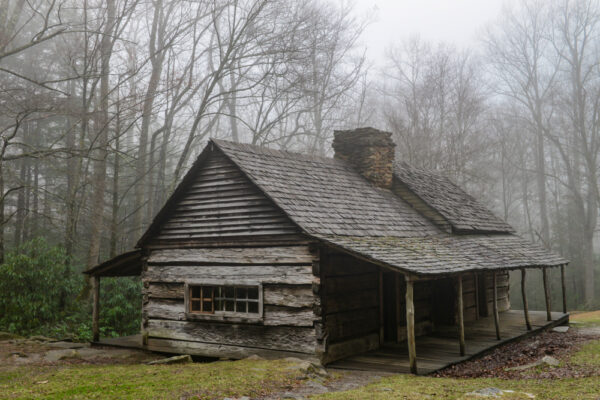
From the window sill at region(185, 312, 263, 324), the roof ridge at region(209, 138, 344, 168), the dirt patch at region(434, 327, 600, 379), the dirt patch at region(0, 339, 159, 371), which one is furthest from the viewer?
the roof ridge at region(209, 138, 344, 168)

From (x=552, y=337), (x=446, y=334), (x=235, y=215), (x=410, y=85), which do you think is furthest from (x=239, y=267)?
(x=410, y=85)

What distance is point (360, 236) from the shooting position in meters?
12.1

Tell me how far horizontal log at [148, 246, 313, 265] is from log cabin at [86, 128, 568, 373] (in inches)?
0.9

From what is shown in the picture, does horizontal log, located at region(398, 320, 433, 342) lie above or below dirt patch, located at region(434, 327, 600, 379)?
above

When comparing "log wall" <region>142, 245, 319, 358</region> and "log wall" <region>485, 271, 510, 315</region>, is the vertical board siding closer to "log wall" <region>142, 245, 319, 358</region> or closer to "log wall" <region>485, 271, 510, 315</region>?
"log wall" <region>142, 245, 319, 358</region>

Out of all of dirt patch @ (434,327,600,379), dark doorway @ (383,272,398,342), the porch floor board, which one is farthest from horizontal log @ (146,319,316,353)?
dark doorway @ (383,272,398,342)

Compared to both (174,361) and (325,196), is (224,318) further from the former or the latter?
(325,196)

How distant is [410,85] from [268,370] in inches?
1079

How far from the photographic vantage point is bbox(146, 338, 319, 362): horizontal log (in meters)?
11.2

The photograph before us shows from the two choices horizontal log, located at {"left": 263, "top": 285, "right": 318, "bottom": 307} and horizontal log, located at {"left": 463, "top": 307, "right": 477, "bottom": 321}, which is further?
horizontal log, located at {"left": 463, "top": 307, "right": 477, "bottom": 321}

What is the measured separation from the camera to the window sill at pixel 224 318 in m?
11.6

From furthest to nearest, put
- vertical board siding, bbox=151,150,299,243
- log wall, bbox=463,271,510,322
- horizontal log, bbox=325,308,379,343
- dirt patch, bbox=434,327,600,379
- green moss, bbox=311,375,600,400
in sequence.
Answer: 1. log wall, bbox=463,271,510,322
2. vertical board siding, bbox=151,150,299,243
3. horizontal log, bbox=325,308,379,343
4. dirt patch, bbox=434,327,600,379
5. green moss, bbox=311,375,600,400

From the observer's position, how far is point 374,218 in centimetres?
1372

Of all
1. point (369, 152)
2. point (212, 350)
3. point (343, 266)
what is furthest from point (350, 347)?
point (369, 152)
